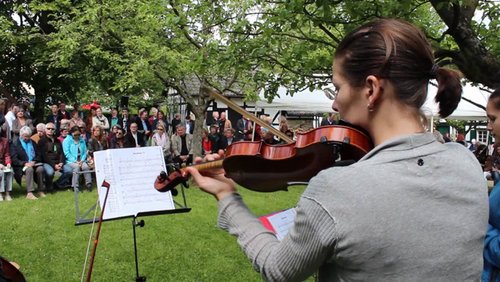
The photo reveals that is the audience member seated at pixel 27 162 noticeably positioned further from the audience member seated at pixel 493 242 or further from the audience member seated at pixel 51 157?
the audience member seated at pixel 493 242

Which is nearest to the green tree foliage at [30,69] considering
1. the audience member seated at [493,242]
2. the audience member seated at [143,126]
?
the audience member seated at [143,126]

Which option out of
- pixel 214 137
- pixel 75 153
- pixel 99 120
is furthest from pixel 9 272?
Answer: pixel 99 120

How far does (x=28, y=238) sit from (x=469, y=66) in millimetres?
6129

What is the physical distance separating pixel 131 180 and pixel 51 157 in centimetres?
822

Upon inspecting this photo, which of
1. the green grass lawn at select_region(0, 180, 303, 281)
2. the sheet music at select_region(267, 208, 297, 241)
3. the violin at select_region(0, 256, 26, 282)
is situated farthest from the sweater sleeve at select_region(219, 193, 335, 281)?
the green grass lawn at select_region(0, 180, 303, 281)

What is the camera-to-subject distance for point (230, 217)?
137 cm

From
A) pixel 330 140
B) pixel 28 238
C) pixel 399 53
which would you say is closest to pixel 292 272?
pixel 399 53

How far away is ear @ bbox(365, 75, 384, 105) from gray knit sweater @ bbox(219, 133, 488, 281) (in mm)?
115

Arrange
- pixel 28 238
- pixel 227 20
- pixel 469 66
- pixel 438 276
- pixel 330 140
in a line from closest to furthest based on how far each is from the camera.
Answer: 1. pixel 438 276
2. pixel 330 140
3. pixel 469 66
4. pixel 227 20
5. pixel 28 238

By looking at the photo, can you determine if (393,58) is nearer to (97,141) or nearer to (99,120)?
(97,141)

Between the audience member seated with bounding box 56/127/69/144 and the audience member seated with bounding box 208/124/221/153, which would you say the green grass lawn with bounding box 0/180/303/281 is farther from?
the audience member seated with bounding box 208/124/221/153

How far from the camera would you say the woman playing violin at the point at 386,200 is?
1.13m

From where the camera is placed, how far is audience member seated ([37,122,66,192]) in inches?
447

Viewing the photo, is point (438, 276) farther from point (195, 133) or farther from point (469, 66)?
point (195, 133)
